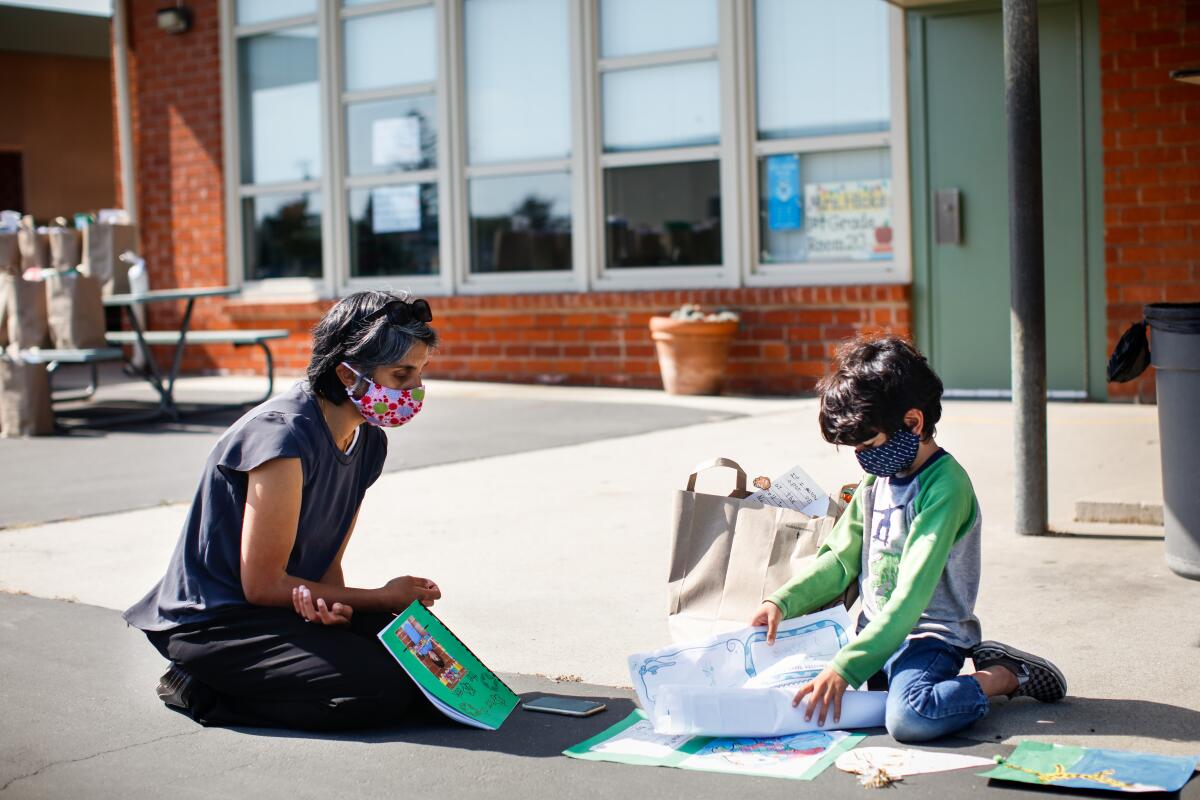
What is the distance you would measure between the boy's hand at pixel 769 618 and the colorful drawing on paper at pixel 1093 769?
665 mm

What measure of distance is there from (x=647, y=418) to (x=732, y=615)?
641 cm

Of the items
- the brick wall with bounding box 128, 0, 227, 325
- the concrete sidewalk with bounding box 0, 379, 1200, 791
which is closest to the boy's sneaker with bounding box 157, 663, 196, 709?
the concrete sidewalk with bounding box 0, 379, 1200, 791

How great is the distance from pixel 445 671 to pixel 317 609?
0.37 m

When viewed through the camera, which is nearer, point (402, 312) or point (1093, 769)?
point (1093, 769)

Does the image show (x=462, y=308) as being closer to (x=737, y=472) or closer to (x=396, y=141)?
(x=396, y=141)

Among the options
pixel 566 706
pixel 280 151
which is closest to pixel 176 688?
pixel 566 706

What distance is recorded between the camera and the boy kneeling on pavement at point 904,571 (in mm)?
3617

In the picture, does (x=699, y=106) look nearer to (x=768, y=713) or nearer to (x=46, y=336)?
(x=46, y=336)

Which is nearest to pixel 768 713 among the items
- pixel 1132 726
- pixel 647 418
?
pixel 1132 726

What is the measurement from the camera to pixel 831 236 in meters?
11.6

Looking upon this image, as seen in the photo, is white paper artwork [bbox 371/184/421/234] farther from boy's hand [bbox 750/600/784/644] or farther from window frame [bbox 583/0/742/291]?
boy's hand [bbox 750/600/784/644]

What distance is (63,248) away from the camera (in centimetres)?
1150

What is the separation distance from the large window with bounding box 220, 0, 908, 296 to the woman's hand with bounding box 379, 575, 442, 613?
25.8 feet

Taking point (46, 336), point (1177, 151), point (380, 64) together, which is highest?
point (380, 64)
